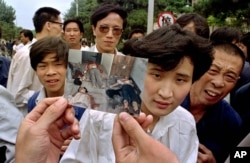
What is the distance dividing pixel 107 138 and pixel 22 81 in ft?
6.40

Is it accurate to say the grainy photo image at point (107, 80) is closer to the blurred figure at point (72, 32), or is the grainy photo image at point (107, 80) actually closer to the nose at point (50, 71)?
the nose at point (50, 71)

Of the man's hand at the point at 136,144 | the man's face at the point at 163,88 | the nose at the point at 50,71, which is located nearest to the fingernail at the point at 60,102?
the man's hand at the point at 136,144

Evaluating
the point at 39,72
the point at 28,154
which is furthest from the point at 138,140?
the point at 39,72

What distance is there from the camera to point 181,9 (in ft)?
77.9

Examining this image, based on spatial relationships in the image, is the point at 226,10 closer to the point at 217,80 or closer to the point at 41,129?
the point at 217,80

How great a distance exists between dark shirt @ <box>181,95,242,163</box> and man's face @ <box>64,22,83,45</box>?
333 cm

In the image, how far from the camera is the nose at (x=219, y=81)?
2.14 m

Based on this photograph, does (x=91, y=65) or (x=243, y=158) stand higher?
(x=91, y=65)

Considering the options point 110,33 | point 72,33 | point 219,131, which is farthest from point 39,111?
point 72,33

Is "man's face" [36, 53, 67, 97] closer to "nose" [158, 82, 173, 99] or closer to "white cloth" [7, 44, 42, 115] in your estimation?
"white cloth" [7, 44, 42, 115]

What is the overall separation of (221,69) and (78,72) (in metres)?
1.06

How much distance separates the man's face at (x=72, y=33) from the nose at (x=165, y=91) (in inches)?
149

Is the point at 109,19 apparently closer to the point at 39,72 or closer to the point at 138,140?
the point at 39,72

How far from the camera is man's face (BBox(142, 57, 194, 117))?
61.0 inches
